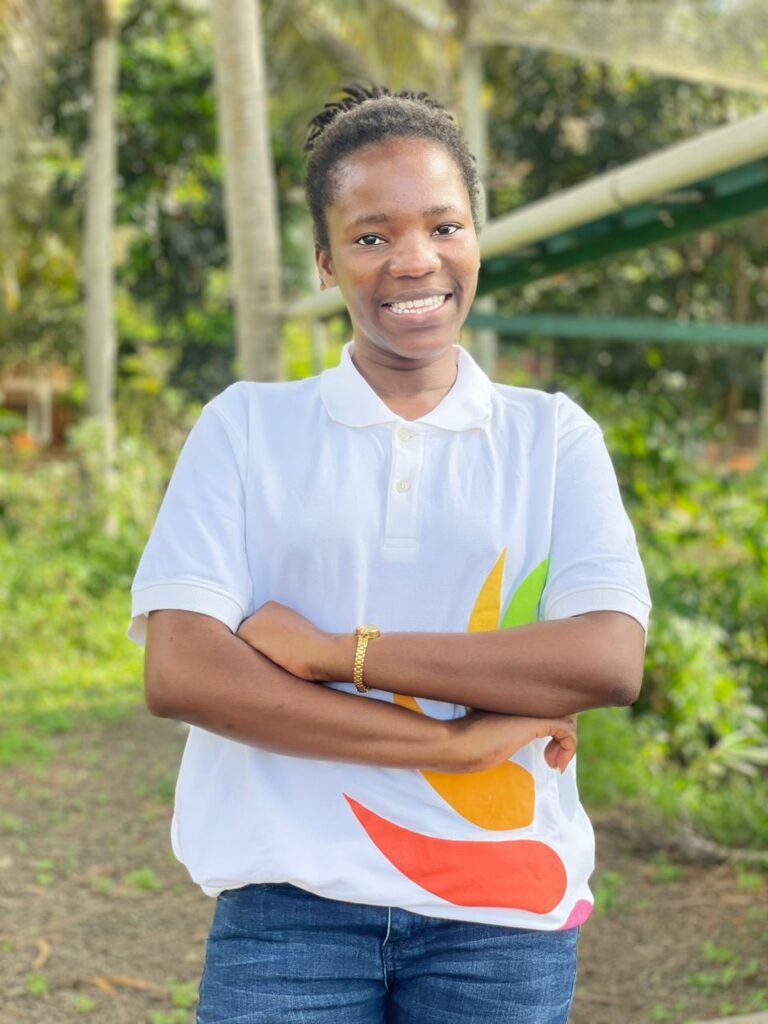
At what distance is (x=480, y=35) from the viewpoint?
34.4 ft

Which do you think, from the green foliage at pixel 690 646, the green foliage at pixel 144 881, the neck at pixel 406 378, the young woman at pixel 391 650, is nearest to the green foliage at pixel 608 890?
the green foliage at pixel 690 646

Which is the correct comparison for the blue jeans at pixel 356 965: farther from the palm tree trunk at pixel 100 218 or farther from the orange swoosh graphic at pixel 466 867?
the palm tree trunk at pixel 100 218

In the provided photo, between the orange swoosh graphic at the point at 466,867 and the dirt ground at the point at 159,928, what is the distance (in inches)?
88.2

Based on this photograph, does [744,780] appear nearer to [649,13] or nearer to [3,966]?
[3,966]

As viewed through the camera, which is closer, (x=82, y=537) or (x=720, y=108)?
(x=82, y=537)

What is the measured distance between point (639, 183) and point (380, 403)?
12.0ft

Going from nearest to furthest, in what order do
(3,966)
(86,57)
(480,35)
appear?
(3,966), (480,35), (86,57)

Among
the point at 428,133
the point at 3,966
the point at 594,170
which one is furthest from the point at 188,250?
the point at 428,133

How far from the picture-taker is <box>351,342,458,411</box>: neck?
1938 millimetres

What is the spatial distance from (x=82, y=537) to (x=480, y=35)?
488cm

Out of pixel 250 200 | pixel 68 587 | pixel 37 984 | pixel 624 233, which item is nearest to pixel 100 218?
pixel 68 587

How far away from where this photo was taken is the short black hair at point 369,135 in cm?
191

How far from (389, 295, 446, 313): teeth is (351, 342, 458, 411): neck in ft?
0.25

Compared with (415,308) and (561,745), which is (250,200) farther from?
(561,745)
